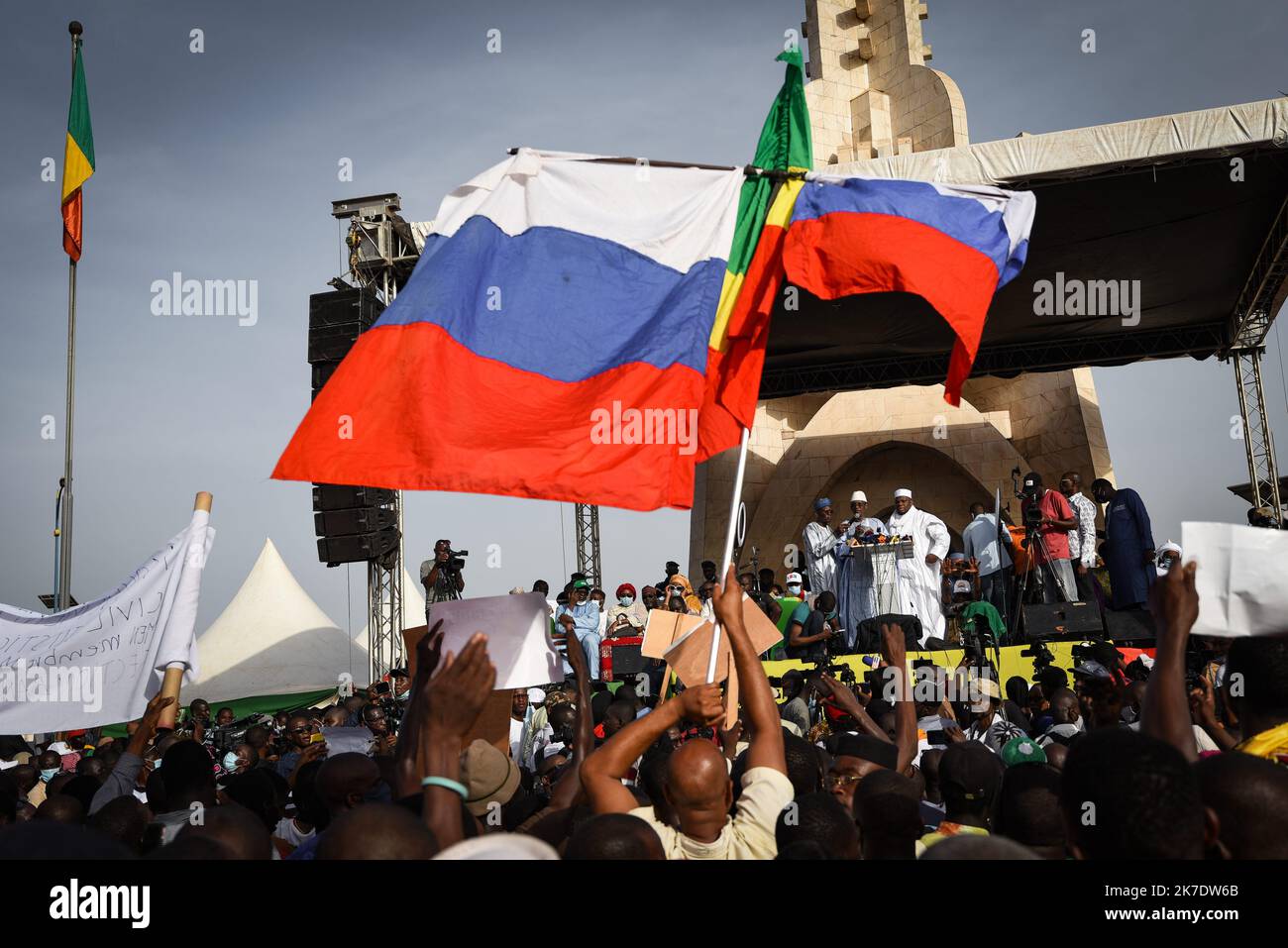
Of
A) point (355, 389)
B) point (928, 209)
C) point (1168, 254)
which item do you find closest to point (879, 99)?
point (1168, 254)

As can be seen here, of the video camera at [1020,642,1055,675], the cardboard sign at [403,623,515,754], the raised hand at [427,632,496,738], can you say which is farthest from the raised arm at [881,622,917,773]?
the video camera at [1020,642,1055,675]

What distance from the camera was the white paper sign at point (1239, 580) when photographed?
3.10 meters

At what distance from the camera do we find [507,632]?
3.93 meters

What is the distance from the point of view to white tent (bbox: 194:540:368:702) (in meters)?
23.1

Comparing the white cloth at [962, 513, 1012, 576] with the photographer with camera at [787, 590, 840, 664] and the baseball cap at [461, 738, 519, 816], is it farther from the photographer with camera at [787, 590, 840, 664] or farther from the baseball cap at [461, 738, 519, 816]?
the baseball cap at [461, 738, 519, 816]

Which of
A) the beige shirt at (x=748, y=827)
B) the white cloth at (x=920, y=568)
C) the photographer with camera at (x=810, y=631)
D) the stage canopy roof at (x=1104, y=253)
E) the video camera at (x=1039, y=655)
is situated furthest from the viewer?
the stage canopy roof at (x=1104, y=253)

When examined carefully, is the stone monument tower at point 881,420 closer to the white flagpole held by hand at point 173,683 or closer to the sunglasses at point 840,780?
the white flagpole held by hand at point 173,683

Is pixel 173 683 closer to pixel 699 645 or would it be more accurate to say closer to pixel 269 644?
pixel 699 645

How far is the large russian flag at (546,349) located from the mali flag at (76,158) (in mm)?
8722

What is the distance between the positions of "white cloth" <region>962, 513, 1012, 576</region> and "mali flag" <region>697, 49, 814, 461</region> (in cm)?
747

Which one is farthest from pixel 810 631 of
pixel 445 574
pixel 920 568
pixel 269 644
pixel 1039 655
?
pixel 269 644

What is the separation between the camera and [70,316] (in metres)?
12.0

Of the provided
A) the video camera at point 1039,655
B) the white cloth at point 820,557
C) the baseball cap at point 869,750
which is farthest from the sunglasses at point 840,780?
the white cloth at point 820,557
